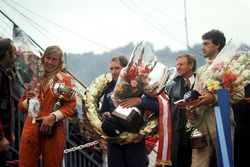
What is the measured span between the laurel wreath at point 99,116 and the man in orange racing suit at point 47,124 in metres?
0.22

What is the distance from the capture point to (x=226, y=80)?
5.05 metres

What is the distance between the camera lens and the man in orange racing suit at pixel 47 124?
5.36 metres

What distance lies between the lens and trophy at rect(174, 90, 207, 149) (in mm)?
5121

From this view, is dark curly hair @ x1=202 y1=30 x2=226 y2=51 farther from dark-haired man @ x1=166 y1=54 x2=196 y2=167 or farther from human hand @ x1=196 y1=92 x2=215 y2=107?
human hand @ x1=196 y1=92 x2=215 y2=107

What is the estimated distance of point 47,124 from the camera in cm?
532

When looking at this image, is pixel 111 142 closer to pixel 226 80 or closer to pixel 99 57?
pixel 226 80

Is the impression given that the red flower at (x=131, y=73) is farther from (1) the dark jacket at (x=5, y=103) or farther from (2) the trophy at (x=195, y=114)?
(1) the dark jacket at (x=5, y=103)

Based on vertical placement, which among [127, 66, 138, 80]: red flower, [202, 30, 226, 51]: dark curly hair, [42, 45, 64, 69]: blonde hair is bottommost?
[127, 66, 138, 80]: red flower

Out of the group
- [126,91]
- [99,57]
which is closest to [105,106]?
[126,91]

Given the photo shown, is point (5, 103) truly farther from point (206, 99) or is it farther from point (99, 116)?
point (206, 99)

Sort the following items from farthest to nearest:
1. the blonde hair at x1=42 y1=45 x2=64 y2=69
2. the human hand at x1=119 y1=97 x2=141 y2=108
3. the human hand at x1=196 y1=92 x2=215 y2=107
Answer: the blonde hair at x1=42 y1=45 x2=64 y2=69, the human hand at x1=119 y1=97 x2=141 y2=108, the human hand at x1=196 y1=92 x2=215 y2=107

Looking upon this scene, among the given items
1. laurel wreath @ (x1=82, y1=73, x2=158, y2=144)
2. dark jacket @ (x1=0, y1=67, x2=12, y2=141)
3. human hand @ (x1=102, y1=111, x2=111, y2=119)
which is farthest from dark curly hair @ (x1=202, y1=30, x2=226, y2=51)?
dark jacket @ (x1=0, y1=67, x2=12, y2=141)

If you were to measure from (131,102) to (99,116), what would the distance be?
1.86 ft

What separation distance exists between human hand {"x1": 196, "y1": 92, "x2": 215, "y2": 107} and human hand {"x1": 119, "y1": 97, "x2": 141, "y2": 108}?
634 millimetres
